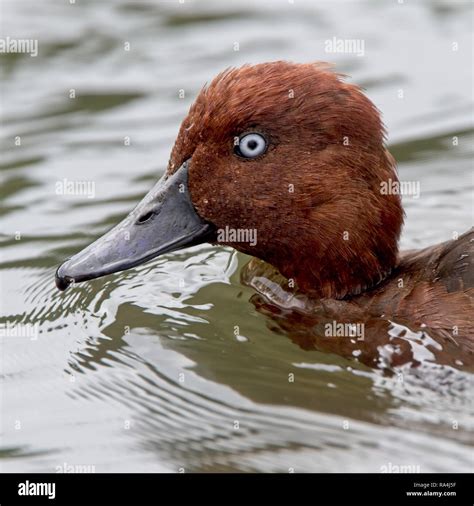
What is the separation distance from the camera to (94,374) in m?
7.86

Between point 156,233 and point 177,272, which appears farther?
point 177,272

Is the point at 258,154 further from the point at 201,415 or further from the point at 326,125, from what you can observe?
the point at 201,415

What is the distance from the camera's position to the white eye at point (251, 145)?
7.73 m

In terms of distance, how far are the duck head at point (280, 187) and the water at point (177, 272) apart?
0.61 metres

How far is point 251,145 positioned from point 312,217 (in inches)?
23.1

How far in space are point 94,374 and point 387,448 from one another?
2.08 metres

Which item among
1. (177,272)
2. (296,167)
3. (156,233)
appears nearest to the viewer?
(296,167)

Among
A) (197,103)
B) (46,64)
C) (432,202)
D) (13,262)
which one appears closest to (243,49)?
(46,64)

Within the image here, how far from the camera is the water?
6941 mm

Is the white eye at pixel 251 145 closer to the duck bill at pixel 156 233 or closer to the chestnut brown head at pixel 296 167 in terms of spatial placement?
the chestnut brown head at pixel 296 167

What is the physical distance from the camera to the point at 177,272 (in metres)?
9.16

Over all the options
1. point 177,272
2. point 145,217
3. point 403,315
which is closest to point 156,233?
point 145,217

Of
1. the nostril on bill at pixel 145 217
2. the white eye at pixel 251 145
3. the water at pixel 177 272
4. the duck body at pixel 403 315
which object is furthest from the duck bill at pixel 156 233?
the duck body at pixel 403 315

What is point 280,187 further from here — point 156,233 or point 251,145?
point 156,233
